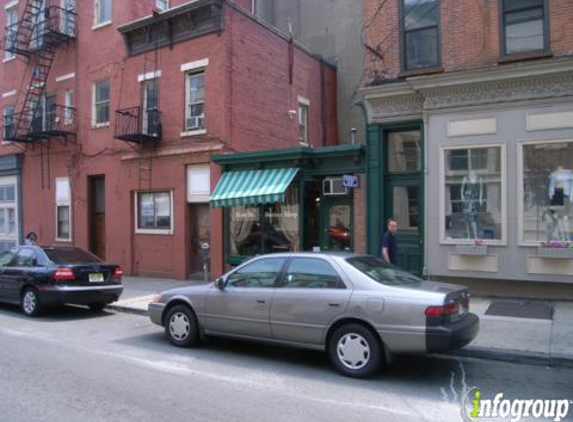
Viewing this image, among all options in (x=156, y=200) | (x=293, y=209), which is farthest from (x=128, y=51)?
(x=293, y=209)

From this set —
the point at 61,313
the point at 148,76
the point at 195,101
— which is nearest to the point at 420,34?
the point at 195,101

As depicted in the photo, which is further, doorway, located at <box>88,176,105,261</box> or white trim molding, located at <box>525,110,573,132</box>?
doorway, located at <box>88,176,105,261</box>

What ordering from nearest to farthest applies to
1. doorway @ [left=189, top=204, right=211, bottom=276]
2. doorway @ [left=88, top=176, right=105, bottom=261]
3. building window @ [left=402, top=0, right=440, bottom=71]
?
building window @ [left=402, top=0, right=440, bottom=71] < doorway @ [left=189, top=204, right=211, bottom=276] < doorway @ [left=88, top=176, right=105, bottom=261]

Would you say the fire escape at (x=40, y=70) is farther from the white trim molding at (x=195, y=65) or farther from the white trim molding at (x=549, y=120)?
the white trim molding at (x=549, y=120)

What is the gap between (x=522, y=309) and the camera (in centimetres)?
997

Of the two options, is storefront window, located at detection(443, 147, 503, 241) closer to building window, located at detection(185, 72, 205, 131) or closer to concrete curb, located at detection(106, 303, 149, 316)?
concrete curb, located at detection(106, 303, 149, 316)

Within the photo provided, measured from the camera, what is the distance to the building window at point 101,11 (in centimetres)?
1870

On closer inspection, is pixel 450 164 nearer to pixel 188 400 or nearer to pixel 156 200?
pixel 188 400

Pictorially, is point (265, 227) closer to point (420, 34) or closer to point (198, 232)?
point (198, 232)

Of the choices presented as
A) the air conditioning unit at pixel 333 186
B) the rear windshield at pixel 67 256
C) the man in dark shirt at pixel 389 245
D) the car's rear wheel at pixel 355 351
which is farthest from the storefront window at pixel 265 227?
the car's rear wheel at pixel 355 351

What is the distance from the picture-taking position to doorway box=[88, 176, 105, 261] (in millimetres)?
18828

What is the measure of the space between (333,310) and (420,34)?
825 centimetres

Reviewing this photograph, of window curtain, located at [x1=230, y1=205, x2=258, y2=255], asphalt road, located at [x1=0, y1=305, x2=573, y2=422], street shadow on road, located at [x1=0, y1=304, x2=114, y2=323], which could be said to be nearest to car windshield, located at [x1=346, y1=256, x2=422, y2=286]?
asphalt road, located at [x1=0, y1=305, x2=573, y2=422]

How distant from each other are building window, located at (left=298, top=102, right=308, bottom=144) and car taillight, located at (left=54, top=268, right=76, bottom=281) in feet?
34.6
